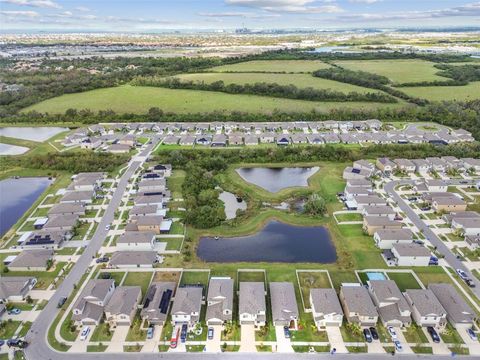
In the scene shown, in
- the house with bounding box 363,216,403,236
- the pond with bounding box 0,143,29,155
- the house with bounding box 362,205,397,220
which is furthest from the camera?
the pond with bounding box 0,143,29,155

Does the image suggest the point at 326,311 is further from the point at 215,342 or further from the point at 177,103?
the point at 177,103

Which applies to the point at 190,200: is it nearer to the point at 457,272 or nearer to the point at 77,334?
the point at 77,334

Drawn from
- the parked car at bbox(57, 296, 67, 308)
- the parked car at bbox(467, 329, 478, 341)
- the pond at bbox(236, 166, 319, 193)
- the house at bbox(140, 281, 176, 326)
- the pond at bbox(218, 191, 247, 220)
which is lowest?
the pond at bbox(236, 166, 319, 193)

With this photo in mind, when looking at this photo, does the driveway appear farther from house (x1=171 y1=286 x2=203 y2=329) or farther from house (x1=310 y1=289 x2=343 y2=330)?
house (x1=171 y1=286 x2=203 y2=329)

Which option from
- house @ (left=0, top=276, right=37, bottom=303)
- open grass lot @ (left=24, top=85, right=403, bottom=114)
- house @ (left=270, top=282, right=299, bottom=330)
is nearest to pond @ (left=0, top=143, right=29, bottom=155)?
open grass lot @ (left=24, top=85, right=403, bottom=114)

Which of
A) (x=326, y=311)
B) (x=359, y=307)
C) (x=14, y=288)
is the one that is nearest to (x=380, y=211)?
(x=359, y=307)

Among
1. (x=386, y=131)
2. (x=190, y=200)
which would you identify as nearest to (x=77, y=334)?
(x=190, y=200)
